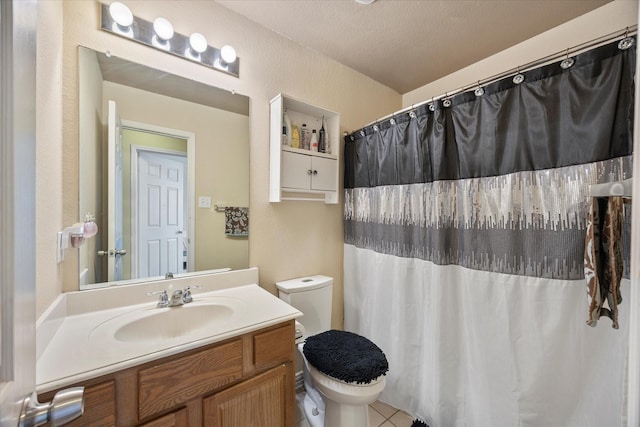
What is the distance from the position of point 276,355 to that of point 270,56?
1796 mm

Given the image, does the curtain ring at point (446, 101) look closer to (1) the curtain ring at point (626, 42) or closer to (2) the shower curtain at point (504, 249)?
(2) the shower curtain at point (504, 249)

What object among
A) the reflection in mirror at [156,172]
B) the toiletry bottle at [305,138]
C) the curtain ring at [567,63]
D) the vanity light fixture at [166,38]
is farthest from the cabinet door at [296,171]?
the curtain ring at [567,63]

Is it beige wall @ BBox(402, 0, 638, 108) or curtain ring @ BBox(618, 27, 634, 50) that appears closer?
curtain ring @ BBox(618, 27, 634, 50)

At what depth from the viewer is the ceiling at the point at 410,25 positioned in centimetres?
147

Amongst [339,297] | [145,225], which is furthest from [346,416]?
[145,225]

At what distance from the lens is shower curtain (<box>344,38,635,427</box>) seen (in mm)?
981

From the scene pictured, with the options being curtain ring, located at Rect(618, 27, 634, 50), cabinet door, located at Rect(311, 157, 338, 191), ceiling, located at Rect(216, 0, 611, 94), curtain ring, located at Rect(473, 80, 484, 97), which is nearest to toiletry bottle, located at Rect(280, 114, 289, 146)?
cabinet door, located at Rect(311, 157, 338, 191)

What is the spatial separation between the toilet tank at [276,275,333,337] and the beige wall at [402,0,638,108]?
6.57ft

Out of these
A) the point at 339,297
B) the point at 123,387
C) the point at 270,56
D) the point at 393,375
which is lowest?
the point at 393,375

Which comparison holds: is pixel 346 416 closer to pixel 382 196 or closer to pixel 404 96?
pixel 382 196

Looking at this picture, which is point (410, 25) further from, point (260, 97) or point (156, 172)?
point (156, 172)

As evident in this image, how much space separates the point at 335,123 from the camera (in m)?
1.94

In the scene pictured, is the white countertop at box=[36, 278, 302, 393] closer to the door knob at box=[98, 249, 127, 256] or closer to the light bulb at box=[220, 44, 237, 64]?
the door knob at box=[98, 249, 127, 256]

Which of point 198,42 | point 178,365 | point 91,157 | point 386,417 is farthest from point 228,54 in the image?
point 386,417
